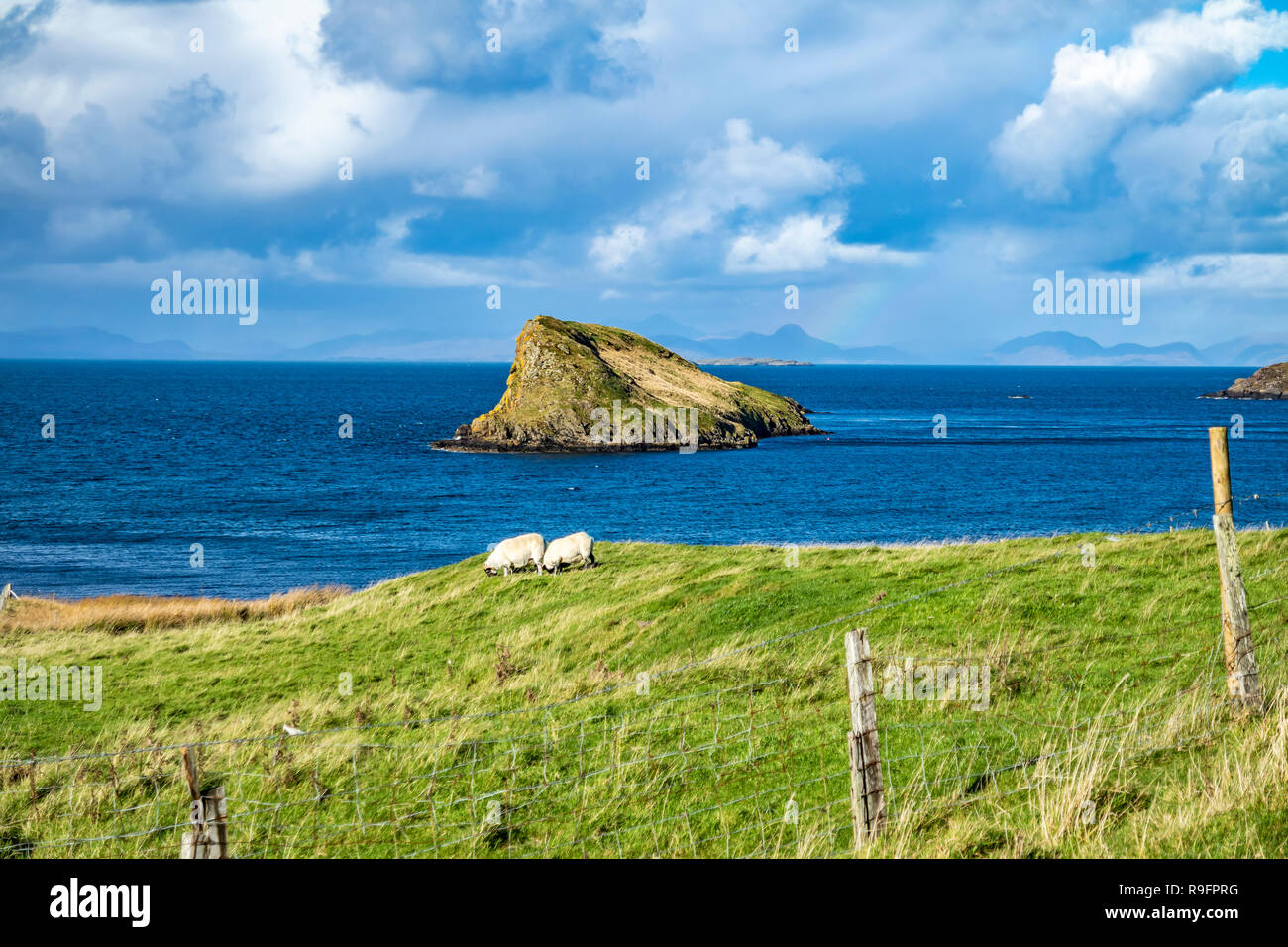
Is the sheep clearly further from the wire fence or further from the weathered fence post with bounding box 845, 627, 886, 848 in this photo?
the weathered fence post with bounding box 845, 627, 886, 848

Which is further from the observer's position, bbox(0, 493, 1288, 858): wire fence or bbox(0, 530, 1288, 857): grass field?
bbox(0, 493, 1288, 858): wire fence

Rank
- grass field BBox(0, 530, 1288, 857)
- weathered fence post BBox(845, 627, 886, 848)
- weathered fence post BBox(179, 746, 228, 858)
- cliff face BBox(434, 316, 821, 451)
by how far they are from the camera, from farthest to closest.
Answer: cliff face BBox(434, 316, 821, 451), grass field BBox(0, 530, 1288, 857), weathered fence post BBox(845, 627, 886, 848), weathered fence post BBox(179, 746, 228, 858)

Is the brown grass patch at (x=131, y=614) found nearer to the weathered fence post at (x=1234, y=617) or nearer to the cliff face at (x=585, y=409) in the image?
the weathered fence post at (x=1234, y=617)

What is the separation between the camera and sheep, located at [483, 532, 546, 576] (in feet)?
111

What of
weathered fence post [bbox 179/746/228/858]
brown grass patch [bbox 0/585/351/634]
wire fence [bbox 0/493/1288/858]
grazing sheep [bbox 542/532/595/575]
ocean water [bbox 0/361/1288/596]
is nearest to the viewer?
weathered fence post [bbox 179/746/228/858]

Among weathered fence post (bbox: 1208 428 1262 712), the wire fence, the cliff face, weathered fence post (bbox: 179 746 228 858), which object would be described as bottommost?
the wire fence

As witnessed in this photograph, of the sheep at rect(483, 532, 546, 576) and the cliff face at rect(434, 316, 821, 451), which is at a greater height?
the cliff face at rect(434, 316, 821, 451)

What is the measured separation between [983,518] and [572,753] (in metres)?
67.4

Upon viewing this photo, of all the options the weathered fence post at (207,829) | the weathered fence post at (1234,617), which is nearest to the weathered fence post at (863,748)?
the weathered fence post at (1234,617)

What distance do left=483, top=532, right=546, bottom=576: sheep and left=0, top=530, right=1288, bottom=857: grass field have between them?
16.9ft

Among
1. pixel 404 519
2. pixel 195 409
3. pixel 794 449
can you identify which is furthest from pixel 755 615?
pixel 195 409

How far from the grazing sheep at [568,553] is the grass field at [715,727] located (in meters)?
4.64

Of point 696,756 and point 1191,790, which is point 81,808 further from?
point 1191,790

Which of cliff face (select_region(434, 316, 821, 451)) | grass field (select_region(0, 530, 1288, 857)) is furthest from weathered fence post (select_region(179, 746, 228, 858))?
cliff face (select_region(434, 316, 821, 451))
